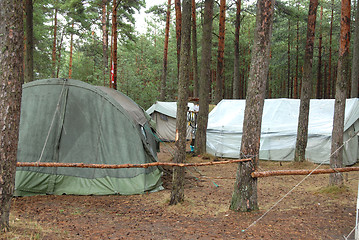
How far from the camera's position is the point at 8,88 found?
3.59 meters

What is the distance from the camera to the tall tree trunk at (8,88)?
3.55 meters

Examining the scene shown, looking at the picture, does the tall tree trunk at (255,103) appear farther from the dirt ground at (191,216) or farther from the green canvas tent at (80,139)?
the green canvas tent at (80,139)

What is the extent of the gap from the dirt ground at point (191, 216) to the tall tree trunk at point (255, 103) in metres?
0.39

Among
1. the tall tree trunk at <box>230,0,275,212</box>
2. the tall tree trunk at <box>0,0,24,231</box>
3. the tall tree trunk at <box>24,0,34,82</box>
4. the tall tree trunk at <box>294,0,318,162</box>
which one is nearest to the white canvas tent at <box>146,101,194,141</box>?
the tall tree trunk at <box>294,0,318,162</box>

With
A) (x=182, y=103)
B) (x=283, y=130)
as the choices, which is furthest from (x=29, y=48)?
(x=283, y=130)

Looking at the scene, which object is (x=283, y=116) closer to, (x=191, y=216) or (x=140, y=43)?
(x=191, y=216)

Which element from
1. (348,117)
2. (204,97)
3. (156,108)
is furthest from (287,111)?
(156,108)

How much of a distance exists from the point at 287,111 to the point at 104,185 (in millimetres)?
8693

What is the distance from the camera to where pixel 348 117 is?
10766 mm

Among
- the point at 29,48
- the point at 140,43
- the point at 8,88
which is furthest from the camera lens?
the point at 140,43

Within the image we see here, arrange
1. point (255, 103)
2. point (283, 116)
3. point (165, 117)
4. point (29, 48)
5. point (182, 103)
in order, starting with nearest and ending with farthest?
point (255, 103) < point (182, 103) < point (29, 48) < point (283, 116) < point (165, 117)

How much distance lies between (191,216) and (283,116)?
842cm

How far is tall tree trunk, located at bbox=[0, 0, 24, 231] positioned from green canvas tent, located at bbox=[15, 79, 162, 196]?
293 centimetres

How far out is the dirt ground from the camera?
4.31m
